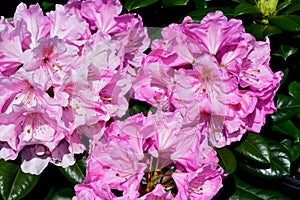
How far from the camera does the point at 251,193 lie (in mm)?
2139

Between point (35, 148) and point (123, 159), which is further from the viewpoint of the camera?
point (35, 148)

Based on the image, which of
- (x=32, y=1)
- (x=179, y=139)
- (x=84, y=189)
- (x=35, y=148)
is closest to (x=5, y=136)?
(x=35, y=148)

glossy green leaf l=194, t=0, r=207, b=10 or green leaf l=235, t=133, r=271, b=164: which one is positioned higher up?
glossy green leaf l=194, t=0, r=207, b=10

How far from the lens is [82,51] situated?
1586 millimetres

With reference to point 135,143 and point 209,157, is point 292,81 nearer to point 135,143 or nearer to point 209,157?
point 209,157

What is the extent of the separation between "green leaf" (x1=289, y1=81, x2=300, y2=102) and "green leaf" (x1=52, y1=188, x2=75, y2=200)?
898 mm

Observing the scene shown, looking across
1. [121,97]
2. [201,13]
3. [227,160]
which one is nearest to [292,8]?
[201,13]

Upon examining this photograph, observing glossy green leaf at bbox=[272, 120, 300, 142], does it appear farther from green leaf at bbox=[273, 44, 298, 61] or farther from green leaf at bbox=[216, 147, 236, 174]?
green leaf at bbox=[216, 147, 236, 174]

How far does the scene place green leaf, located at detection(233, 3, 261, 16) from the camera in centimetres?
205

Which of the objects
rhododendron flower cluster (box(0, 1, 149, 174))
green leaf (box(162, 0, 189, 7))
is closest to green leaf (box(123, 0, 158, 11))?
green leaf (box(162, 0, 189, 7))

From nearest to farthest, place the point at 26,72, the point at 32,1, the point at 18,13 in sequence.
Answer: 1. the point at 26,72
2. the point at 18,13
3. the point at 32,1

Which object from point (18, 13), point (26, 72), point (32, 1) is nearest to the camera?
point (26, 72)

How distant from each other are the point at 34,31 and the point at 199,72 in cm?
44

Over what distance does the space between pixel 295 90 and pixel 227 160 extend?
590 millimetres
